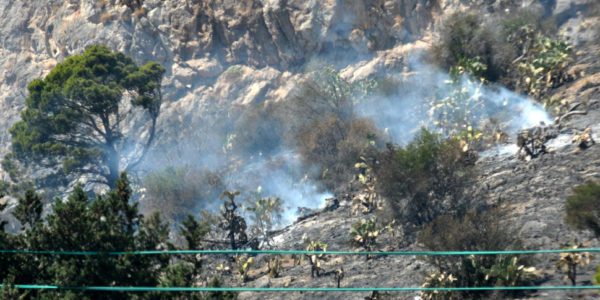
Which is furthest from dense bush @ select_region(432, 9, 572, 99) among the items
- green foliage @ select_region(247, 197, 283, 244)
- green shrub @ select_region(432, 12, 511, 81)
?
green foliage @ select_region(247, 197, 283, 244)

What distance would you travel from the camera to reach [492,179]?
25.4 m

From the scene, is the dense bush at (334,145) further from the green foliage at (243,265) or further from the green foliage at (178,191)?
the green foliage at (243,265)

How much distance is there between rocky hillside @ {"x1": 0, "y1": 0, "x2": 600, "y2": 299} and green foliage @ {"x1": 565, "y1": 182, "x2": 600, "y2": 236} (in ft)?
2.76

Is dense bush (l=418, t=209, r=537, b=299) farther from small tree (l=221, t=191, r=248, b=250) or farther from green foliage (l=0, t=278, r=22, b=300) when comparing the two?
green foliage (l=0, t=278, r=22, b=300)

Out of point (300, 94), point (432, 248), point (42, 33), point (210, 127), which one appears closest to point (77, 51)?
point (42, 33)

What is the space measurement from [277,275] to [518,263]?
288 inches

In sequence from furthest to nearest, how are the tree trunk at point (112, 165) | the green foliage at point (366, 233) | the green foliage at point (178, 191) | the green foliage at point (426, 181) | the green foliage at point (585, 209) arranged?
the tree trunk at point (112, 165), the green foliage at point (178, 191), the green foliage at point (366, 233), the green foliage at point (426, 181), the green foliage at point (585, 209)

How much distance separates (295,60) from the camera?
144 ft

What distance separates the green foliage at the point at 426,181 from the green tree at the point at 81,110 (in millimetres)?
16862

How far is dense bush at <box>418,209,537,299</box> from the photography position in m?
18.4

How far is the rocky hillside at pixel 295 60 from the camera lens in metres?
22.9

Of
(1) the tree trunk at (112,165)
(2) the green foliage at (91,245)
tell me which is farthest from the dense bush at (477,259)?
(1) the tree trunk at (112,165)

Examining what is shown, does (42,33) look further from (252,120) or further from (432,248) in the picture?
(432,248)

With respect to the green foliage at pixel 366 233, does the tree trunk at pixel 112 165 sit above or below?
above
